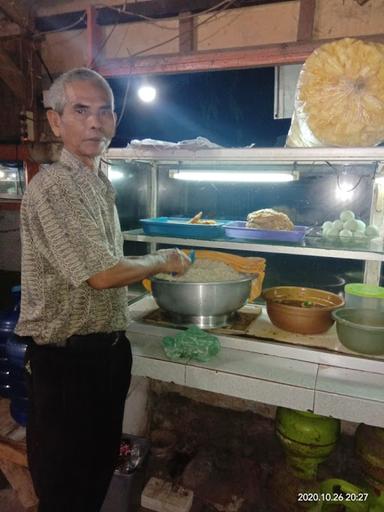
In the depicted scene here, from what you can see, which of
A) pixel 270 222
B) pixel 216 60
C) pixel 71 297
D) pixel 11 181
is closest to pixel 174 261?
pixel 71 297

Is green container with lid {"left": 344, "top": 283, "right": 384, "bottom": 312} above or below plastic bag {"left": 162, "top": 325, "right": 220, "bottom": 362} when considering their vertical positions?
above

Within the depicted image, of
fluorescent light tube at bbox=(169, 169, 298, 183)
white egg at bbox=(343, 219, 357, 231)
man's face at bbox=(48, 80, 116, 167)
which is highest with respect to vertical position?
man's face at bbox=(48, 80, 116, 167)

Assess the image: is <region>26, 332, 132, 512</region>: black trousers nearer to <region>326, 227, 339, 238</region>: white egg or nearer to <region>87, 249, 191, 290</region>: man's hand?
<region>87, 249, 191, 290</region>: man's hand

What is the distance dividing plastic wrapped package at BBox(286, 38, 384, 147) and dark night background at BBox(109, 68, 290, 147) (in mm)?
1614

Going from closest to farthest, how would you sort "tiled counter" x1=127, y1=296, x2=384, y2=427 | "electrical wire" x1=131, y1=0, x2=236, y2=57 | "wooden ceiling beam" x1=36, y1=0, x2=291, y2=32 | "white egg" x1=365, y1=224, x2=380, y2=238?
1. "tiled counter" x1=127, y1=296, x2=384, y2=427
2. "white egg" x1=365, y1=224, x2=380, y2=238
3. "electrical wire" x1=131, y1=0, x2=236, y2=57
4. "wooden ceiling beam" x1=36, y1=0, x2=291, y2=32

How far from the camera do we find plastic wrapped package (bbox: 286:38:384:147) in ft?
5.64

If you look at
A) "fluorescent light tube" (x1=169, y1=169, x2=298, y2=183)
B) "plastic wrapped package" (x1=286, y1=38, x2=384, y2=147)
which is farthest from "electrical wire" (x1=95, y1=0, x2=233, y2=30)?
"plastic wrapped package" (x1=286, y1=38, x2=384, y2=147)

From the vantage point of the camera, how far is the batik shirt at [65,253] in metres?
1.43

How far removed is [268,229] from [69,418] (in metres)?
1.55

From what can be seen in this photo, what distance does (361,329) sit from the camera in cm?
182

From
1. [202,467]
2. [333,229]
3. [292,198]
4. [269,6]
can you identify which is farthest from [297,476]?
[269,6]

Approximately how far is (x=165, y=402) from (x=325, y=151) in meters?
2.90

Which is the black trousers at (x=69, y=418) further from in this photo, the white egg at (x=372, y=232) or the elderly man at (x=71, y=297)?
the white egg at (x=372, y=232)

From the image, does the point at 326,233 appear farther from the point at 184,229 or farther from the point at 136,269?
the point at 136,269
